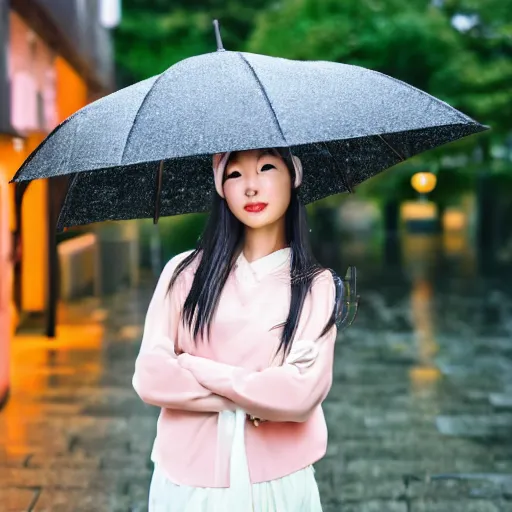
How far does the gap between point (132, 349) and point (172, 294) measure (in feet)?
24.7

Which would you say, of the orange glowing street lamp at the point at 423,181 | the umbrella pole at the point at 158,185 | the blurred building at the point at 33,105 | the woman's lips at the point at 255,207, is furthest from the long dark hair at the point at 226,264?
the orange glowing street lamp at the point at 423,181

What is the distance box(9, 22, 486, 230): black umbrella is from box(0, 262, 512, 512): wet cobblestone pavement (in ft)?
7.78

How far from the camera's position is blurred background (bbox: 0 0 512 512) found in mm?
5852

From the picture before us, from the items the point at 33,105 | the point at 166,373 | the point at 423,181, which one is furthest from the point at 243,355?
the point at 423,181

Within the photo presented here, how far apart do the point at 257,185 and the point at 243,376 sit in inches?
25.5

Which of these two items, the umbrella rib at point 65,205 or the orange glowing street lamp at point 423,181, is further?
the orange glowing street lamp at point 423,181

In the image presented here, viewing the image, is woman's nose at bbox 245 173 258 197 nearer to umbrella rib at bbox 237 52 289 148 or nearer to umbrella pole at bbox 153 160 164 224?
umbrella rib at bbox 237 52 289 148

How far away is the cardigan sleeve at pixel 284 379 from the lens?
281cm

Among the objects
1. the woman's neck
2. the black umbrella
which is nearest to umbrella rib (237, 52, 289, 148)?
the black umbrella

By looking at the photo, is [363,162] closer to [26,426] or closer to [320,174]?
[320,174]

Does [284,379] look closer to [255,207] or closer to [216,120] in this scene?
[255,207]

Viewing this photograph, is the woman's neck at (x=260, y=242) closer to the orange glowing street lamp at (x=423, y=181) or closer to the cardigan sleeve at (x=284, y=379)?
the cardigan sleeve at (x=284, y=379)

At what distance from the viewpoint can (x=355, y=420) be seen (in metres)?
7.14

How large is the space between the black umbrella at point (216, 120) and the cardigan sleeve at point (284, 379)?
24.5 inches
